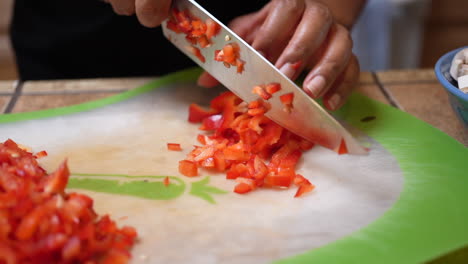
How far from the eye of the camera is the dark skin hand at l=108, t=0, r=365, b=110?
1.05m

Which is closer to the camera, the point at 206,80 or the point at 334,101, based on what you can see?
the point at 334,101

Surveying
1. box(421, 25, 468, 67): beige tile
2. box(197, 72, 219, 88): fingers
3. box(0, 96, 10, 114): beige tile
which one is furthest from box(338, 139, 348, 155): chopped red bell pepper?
box(421, 25, 468, 67): beige tile

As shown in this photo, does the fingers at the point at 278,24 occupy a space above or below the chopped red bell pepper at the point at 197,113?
above

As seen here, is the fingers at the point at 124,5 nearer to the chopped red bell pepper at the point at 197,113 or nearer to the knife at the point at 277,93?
the knife at the point at 277,93

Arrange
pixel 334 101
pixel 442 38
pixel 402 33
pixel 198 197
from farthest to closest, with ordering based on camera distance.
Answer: pixel 442 38 < pixel 402 33 < pixel 334 101 < pixel 198 197

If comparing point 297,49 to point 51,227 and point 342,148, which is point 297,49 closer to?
point 342,148

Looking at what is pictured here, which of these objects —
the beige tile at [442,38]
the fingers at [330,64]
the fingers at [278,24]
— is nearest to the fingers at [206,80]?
the fingers at [278,24]

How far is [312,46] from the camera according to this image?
1.08 m

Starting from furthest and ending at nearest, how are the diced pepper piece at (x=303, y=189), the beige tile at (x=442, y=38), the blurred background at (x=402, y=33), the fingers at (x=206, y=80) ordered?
the beige tile at (x=442, y=38)
the blurred background at (x=402, y=33)
the fingers at (x=206, y=80)
the diced pepper piece at (x=303, y=189)

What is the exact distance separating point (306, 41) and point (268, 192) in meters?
0.36

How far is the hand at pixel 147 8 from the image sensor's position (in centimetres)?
103

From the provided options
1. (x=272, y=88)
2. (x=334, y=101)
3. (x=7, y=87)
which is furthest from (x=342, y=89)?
(x=7, y=87)

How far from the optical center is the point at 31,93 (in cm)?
140

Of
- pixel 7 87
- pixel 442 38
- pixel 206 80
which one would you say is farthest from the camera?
pixel 442 38
